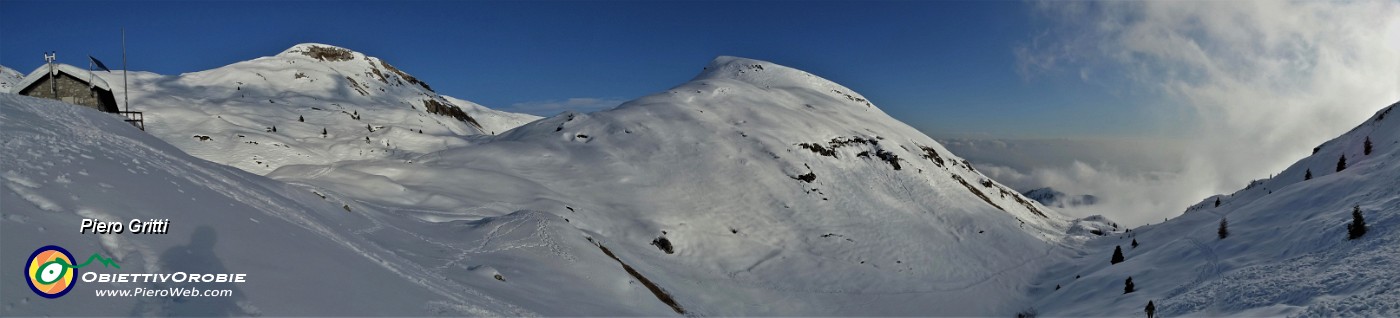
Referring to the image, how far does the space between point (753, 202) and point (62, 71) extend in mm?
41074

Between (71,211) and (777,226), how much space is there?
134 ft

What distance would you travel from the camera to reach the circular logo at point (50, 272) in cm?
755

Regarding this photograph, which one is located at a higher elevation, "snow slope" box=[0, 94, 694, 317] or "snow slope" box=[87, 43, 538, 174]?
"snow slope" box=[87, 43, 538, 174]

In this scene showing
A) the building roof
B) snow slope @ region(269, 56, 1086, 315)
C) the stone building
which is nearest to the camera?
the building roof

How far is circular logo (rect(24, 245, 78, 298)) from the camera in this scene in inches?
297

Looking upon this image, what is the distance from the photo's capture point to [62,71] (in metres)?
27.9

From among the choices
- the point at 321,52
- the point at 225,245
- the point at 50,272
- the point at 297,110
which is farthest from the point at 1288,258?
the point at 321,52

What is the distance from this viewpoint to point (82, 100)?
28.1 m

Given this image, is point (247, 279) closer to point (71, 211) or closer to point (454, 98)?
point (71, 211)

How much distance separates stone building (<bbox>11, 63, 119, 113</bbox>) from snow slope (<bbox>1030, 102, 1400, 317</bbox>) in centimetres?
4375

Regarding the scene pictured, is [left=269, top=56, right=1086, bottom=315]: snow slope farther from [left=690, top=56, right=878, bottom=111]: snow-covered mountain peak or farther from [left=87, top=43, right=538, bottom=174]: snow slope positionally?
[left=690, top=56, right=878, bottom=111]: snow-covered mountain peak

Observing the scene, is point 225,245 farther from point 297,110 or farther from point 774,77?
point 774,77

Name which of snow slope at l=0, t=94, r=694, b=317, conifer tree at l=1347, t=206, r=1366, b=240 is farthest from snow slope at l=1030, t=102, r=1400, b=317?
snow slope at l=0, t=94, r=694, b=317

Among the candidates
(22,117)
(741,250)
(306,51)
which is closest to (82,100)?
(22,117)
